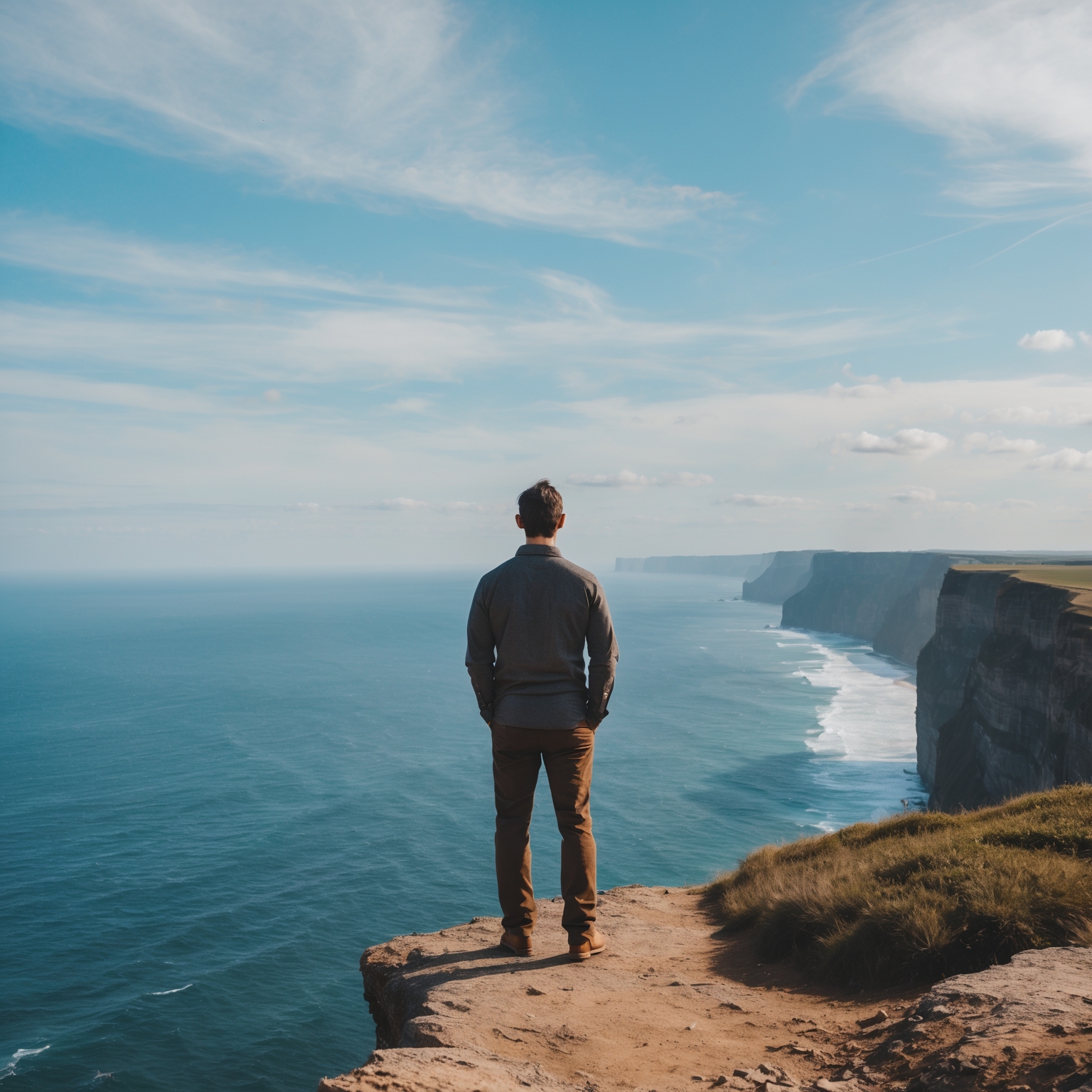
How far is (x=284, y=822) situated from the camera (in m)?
42.3

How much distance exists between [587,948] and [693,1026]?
3.73 ft

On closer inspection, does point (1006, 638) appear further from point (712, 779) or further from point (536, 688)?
point (536, 688)

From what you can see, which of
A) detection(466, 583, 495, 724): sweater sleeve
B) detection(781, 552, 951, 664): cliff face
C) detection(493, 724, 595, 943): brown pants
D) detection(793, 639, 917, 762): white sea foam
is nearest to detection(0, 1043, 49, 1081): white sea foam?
detection(493, 724, 595, 943): brown pants

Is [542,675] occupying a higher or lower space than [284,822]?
higher

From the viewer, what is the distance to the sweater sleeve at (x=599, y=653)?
18.1 feet

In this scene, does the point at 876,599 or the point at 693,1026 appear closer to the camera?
the point at 693,1026

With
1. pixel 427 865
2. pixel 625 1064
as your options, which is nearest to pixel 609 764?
pixel 427 865

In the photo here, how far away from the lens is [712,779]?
5300cm

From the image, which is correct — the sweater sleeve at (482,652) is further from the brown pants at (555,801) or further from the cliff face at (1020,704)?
the cliff face at (1020,704)

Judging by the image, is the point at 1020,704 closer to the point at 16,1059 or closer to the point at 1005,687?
the point at 1005,687

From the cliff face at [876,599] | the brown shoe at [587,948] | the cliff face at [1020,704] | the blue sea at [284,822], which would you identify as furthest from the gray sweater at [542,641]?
the cliff face at [876,599]

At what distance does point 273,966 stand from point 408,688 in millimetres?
56758

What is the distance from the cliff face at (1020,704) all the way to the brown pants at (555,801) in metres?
26.6

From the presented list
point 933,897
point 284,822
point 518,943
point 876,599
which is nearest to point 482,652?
point 518,943
